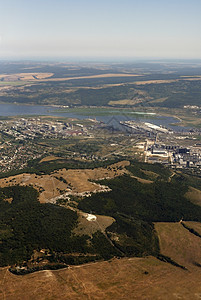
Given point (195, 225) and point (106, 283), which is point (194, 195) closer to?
point (195, 225)

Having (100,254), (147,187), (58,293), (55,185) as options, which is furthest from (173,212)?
(58,293)

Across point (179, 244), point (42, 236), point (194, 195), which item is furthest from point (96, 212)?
point (194, 195)

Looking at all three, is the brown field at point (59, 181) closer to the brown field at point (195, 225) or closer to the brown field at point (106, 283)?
the brown field at point (106, 283)

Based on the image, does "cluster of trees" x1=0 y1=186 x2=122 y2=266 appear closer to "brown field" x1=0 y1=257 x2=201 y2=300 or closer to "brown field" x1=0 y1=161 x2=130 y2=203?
"brown field" x1=0 y1=257 x2=201 y2=300

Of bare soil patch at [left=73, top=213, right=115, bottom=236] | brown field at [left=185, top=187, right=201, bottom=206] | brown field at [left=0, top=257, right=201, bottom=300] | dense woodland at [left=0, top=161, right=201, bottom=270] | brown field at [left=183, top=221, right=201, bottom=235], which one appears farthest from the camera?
brown field at [left=185, top=187, right=201, bottom=206]

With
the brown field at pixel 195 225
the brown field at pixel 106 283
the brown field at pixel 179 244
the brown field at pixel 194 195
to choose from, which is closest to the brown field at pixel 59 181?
the brown field at pixel 194 195

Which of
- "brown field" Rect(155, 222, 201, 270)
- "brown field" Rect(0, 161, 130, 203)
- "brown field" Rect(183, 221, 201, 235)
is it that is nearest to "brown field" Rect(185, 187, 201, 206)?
"brown field" Rect(183, 221, 201, 235)
